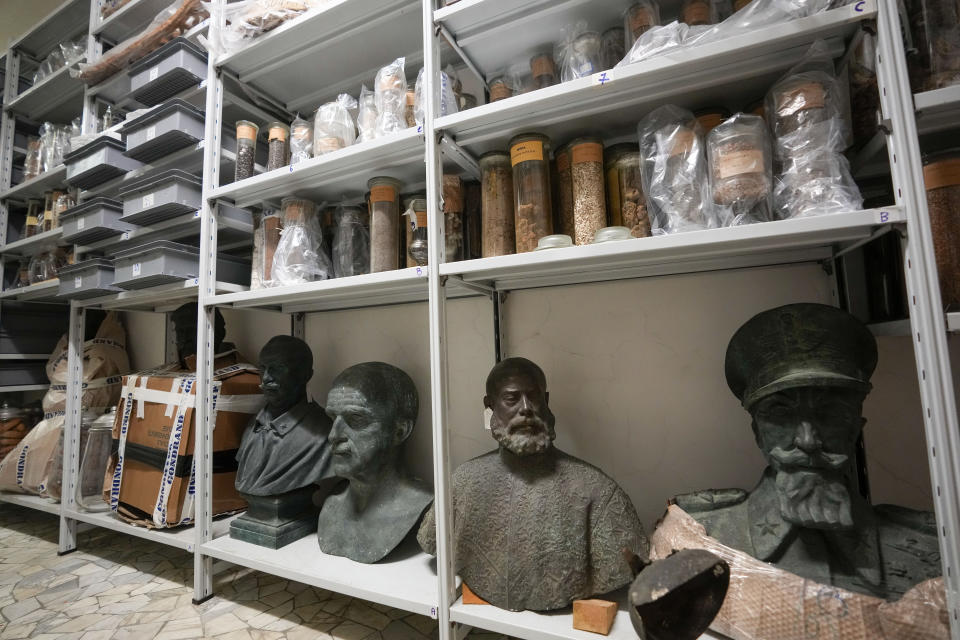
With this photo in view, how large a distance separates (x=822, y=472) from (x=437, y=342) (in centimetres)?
79

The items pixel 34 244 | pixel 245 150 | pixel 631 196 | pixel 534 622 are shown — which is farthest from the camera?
pixel 34 244

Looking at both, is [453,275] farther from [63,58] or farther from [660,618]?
[63,58]

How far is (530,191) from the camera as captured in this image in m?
1.04

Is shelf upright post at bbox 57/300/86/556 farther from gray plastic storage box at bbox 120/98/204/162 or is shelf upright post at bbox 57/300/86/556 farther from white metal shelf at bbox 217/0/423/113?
white metal shelf at bbox 217/0/423/113

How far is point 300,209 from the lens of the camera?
140 cm

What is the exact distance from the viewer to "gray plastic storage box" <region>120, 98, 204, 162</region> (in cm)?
150

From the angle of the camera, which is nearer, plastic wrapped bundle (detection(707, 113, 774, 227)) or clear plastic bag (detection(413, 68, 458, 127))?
plastic wrapped bundle (detection(707, 113, 774, 227))

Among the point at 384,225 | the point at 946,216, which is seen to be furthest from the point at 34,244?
the point at 946,216

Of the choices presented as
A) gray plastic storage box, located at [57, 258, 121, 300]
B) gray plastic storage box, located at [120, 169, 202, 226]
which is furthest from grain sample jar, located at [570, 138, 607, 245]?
gray plastic storage box, located at [57, 258, 121, 300]

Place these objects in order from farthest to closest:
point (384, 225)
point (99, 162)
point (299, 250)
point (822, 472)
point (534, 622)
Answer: point (99, 162), point (299, 250), point (384, 225), point (534, 622), point (822, 472)

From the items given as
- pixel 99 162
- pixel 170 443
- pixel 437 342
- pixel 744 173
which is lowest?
pixel 170 443

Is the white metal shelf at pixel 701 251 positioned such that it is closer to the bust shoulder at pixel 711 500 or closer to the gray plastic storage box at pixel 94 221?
the bust shoulder at pixel 711 500

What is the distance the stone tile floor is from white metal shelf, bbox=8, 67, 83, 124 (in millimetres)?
2217

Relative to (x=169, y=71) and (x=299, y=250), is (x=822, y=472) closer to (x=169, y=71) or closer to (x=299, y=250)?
(x=299, y=250)
